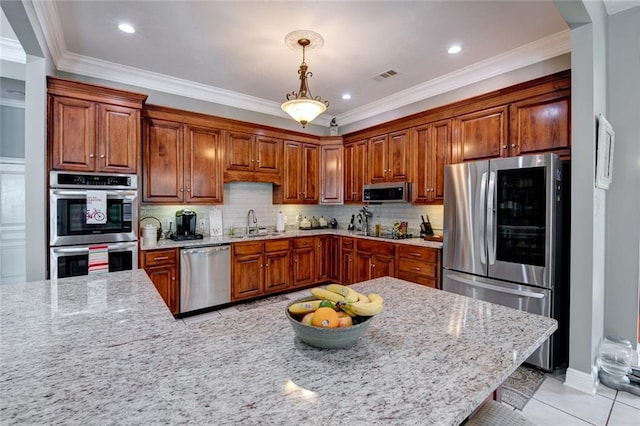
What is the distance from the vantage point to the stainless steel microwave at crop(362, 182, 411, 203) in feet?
13.2

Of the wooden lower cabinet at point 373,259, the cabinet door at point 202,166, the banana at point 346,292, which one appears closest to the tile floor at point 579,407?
the banana at point 346,292

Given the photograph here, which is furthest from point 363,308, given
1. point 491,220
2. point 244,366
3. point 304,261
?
point 304,261

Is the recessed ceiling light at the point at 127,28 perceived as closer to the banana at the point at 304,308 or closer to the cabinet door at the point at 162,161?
the cabinet door at the point at 162,161

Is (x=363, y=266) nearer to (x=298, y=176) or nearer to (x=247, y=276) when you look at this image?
(x=247, y=276)

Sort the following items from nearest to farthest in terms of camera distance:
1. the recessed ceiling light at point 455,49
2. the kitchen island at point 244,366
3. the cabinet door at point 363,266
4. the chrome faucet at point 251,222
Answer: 1. the kitchen island at point 244,366
2. the recessed ceiling light at point 455,49
3. the cabinet door at point 363,266
4. the chrome faucet at point 251,222

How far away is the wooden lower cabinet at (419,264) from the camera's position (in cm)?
333

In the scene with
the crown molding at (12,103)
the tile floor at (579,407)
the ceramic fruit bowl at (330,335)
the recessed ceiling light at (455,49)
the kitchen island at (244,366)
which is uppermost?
the recessed ceiling light at (455,49)

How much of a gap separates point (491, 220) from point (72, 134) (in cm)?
395

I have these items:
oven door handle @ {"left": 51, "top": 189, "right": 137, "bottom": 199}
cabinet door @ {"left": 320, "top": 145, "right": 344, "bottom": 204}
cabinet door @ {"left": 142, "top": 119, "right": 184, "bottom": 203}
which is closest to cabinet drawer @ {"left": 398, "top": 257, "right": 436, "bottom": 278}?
cabinet door @ {"left": 320, "top": 145, "right": 344, "bottom": 204}

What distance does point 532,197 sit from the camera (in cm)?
256

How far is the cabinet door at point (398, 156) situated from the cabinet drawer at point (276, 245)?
5.63 feet

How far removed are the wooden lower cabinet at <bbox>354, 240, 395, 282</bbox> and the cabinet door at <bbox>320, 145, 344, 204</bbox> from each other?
104 centimetres

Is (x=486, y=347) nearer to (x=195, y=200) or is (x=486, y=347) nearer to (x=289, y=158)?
(x=195, y=200)

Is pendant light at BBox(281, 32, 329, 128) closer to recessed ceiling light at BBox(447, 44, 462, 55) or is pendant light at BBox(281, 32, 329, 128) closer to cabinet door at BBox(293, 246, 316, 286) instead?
recessed ceiling light at BBox(447, 44, 462, 55)
